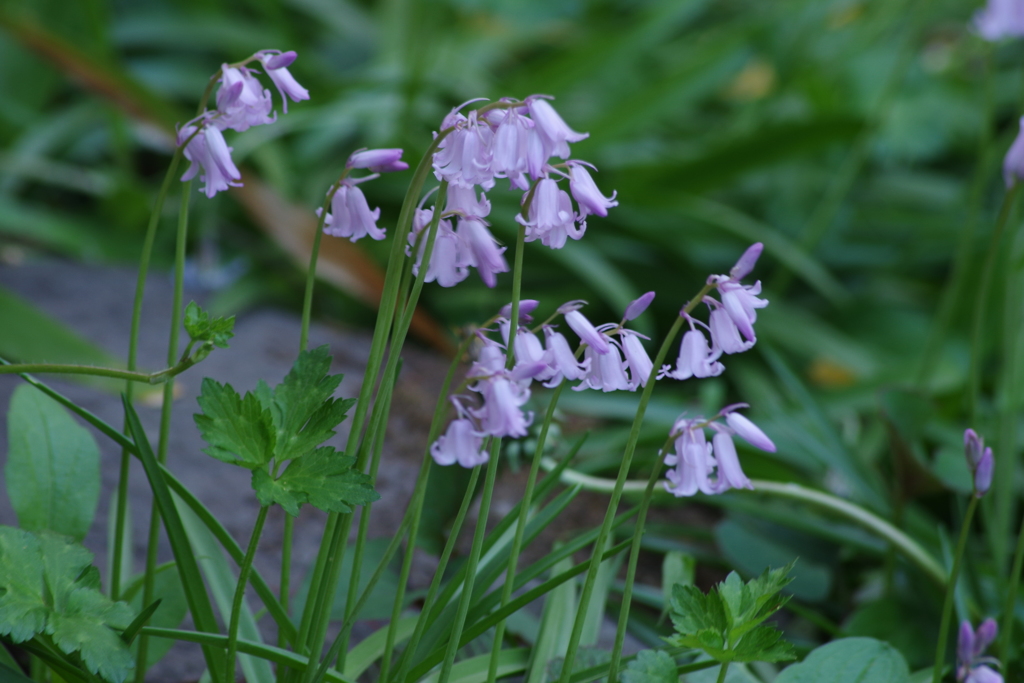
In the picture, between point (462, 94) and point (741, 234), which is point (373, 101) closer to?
point (462, 94)

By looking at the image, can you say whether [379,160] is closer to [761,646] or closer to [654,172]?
[761,646]

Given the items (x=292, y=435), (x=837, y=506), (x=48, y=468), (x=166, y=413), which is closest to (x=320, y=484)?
(x=292, y=435)

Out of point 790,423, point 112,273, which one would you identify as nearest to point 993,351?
point 790,423

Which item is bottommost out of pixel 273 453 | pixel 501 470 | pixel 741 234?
pixel 501 470

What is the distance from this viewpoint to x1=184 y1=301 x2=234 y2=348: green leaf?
0.73 metres

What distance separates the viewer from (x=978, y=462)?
0.84m

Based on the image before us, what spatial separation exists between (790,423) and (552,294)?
1051mm

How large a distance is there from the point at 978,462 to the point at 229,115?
2.64ft

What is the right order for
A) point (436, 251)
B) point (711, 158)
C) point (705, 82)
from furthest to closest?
point (705, 82), point (711, 158), point (436, 251)

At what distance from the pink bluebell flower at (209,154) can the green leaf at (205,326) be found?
0.12 meters

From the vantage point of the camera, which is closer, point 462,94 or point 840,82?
point 462,94

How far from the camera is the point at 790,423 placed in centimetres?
177

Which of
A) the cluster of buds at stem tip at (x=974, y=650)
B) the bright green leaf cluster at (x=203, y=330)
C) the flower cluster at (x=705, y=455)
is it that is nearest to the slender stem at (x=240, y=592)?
the bright green leaf cluster at (x=203, y=330)

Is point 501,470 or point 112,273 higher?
point 112,273
